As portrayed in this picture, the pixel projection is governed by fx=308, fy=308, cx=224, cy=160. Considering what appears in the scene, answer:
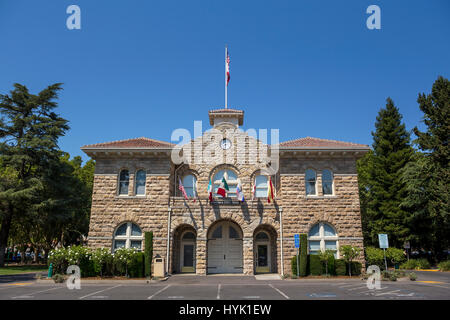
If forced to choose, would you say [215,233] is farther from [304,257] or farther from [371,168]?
[371,168]

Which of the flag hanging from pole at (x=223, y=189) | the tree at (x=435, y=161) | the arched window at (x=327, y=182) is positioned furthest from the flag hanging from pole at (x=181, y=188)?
the tree at (x=435, y=161)

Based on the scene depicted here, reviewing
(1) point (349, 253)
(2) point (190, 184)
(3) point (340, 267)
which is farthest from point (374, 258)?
(2) point (190, 184)

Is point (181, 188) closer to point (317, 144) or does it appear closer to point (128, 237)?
point (128, 237)

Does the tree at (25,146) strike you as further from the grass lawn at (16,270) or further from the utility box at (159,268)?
the utility box at (159,268)

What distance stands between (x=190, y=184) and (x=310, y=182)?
880 centimetres

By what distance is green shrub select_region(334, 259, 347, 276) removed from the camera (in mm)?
19734

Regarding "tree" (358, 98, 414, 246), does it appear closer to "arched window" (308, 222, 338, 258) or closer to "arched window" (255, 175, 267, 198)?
"arched window" (308, 222, 338, 258)

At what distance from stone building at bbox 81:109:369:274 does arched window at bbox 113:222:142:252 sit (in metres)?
0.07

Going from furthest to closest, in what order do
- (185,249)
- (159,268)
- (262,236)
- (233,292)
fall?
(262,236)
(185,249)
(159,268)
(233,292)

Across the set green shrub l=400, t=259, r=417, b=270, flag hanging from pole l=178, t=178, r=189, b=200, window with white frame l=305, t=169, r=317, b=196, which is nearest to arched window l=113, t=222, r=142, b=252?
flag hanging from pole l=178, t=178, r=189, b=200

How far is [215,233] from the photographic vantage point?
2334 cm

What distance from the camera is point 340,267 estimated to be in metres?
19.8

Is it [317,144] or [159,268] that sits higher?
[317,144]
